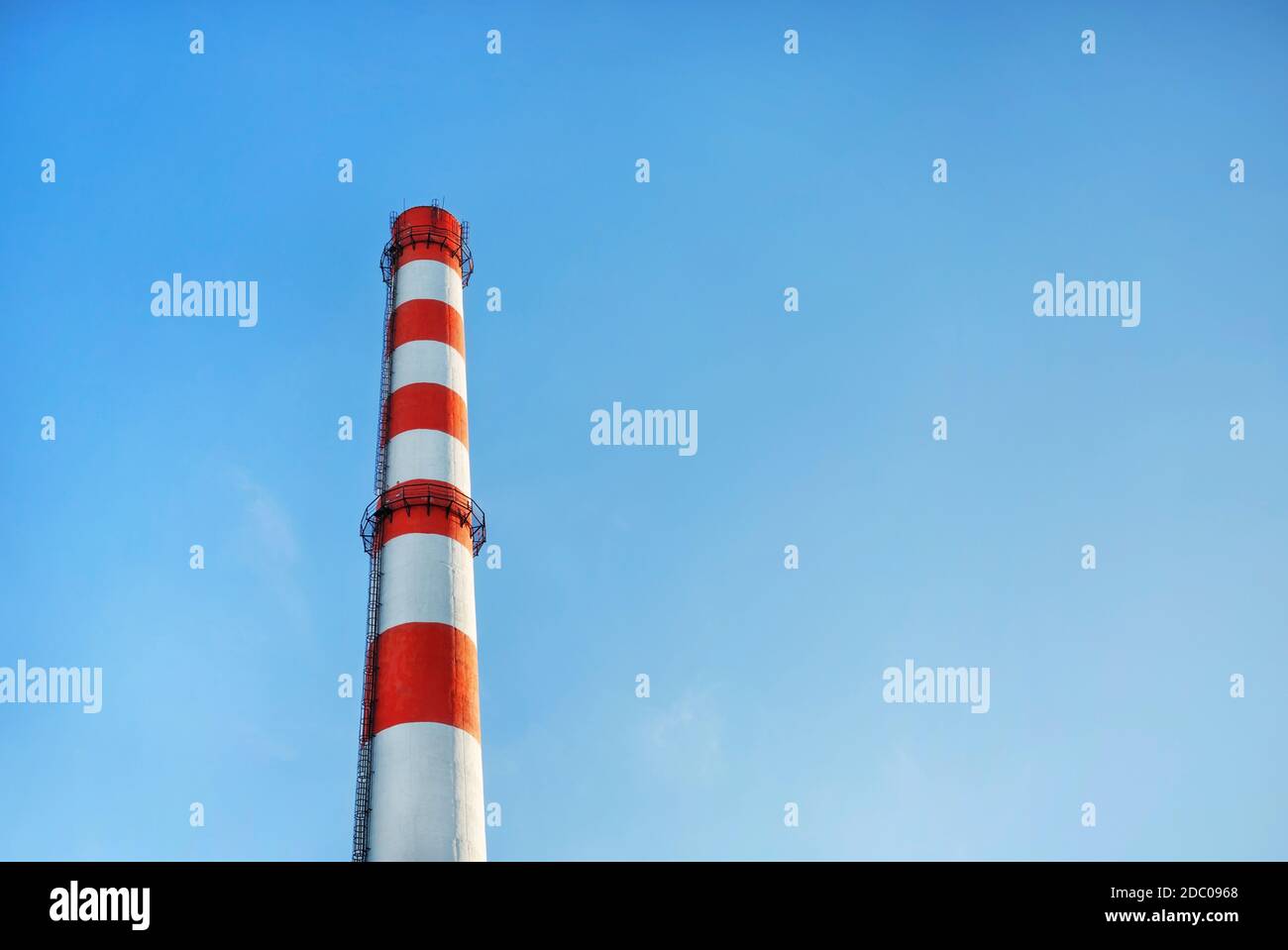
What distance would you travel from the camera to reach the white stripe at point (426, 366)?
102 feet

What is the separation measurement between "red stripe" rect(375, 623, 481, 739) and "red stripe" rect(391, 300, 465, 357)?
848cm

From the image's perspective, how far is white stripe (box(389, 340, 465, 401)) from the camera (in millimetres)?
31188

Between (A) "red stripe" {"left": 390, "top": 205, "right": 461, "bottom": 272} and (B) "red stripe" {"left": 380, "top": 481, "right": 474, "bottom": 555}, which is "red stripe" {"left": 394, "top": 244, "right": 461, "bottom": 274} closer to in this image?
(A) "red stripe" {"left": 390, "top": 205, "right": 461, "bottom": 272}

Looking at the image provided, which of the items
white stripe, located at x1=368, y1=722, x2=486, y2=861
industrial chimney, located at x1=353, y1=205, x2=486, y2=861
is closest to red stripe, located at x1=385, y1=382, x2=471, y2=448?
industrial chimney, located at x1=353, y1=205, x2=486, y2=861

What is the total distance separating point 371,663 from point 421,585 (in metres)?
2.02

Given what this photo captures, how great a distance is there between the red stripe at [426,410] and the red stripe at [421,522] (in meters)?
2.39

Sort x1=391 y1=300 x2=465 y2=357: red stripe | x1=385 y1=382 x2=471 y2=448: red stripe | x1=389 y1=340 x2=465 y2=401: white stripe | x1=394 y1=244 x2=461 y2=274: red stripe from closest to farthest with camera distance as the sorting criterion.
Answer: x1=385 y1=382 x2=471 y2=448: red stripe, x1=389 y1=340 x2=465 y2=401: white stripe, x1=391 y1=300 x2=465 y2=357: red stripe, x1=394 y1=244 x2=461 y2=274: red stripe
